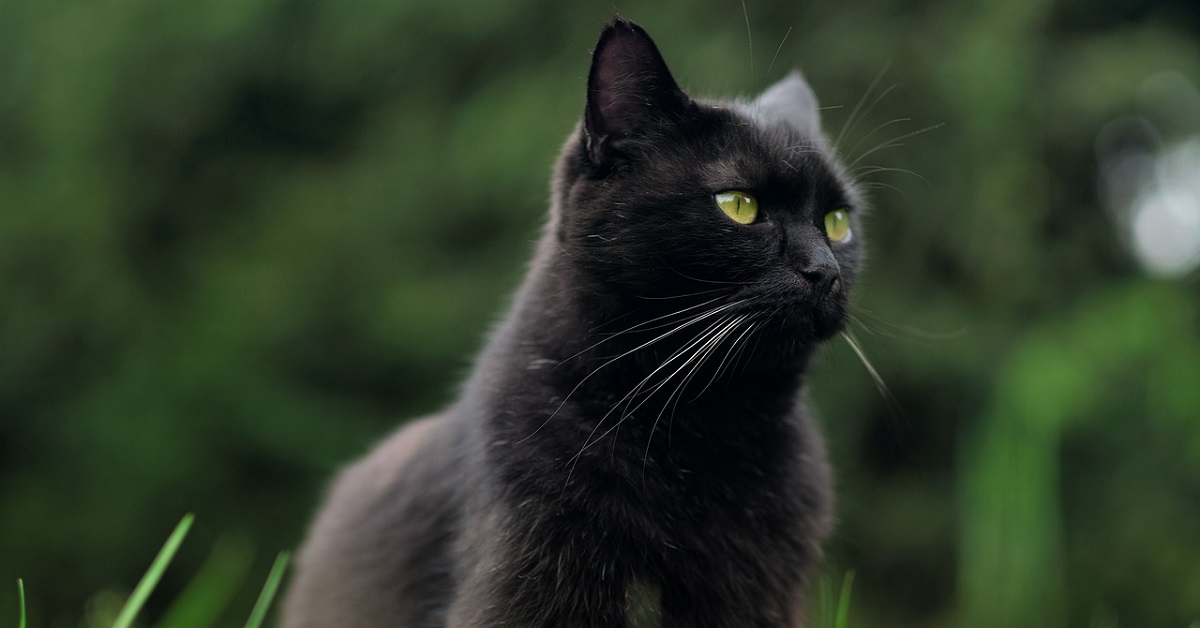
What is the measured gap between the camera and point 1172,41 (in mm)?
4043

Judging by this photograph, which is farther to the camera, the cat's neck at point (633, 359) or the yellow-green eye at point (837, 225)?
the yellow-green eye at point (837, 225)

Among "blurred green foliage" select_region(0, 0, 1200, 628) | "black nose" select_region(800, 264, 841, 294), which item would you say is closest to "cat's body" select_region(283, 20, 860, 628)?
"black nose" select_region(800, 264, 841, 294)

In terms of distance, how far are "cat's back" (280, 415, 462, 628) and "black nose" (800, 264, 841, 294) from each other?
832 mm

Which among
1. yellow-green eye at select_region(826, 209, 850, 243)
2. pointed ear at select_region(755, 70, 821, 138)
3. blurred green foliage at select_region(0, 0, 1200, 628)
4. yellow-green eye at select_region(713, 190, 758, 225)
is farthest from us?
blurred green foliage at select_region(0, 0, 1200, 628)

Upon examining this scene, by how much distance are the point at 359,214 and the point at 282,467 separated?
1215 mm

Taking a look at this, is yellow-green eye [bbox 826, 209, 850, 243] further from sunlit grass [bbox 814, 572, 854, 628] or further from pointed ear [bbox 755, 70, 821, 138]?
sunlit grass [bbox 814, 572, 854, 628]

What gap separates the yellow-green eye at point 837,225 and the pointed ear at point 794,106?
19cm

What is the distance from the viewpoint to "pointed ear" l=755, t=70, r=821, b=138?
2.25 metres

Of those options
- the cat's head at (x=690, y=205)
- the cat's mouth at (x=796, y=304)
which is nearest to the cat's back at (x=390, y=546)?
the cat's head at (x=690, y=205)

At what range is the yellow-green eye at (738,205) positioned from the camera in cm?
195

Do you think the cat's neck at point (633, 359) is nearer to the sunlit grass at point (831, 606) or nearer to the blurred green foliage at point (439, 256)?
the sunlit grass at point (831, 606)

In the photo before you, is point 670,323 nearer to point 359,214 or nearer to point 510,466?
point 510,466

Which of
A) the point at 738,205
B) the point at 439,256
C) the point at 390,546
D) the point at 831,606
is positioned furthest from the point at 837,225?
the point at 439,256

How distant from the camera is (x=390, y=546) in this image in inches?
91.7
